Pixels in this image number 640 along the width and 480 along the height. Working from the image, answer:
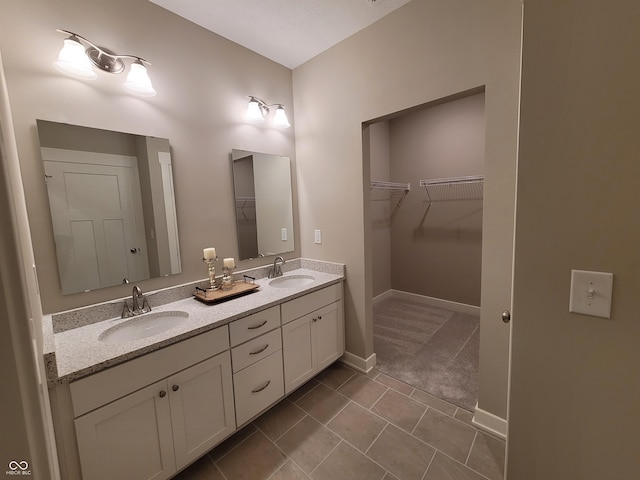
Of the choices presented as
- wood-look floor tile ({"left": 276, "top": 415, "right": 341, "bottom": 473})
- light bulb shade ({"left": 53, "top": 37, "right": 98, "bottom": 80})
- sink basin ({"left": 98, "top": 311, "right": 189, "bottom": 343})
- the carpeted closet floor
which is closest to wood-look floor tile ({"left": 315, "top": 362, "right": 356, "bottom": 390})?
the carpeted closet floor

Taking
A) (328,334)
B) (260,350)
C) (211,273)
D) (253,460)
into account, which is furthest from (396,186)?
(253,460)

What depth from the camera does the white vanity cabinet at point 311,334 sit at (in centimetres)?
188

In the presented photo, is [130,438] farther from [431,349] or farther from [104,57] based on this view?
[431,349]

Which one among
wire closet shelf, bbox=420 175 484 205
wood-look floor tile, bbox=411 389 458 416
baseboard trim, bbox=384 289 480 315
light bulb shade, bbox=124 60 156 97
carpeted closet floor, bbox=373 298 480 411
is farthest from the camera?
baseboard trim, bbox=384 289 480 315

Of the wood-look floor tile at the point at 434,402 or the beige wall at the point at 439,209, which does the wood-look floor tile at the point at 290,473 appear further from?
the beige wall at the point at 439,209

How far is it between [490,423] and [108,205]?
269cm

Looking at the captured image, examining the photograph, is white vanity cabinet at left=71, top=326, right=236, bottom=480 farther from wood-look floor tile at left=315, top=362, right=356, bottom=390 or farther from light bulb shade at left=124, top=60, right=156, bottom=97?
light bulb shade at left=124, top=60, right=156, bottom=97

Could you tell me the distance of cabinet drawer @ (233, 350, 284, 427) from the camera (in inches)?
62.8

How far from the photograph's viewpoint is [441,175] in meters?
3.42

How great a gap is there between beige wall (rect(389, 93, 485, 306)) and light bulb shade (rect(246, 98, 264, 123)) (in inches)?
88.0

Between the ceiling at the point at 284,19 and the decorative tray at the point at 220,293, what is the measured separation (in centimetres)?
189

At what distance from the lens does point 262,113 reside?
2.25 metres

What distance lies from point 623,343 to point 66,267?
2284mm

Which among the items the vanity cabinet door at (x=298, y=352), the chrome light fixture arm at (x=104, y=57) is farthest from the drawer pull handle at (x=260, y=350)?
the chrome light fixture arm at (x=104, y=57)
